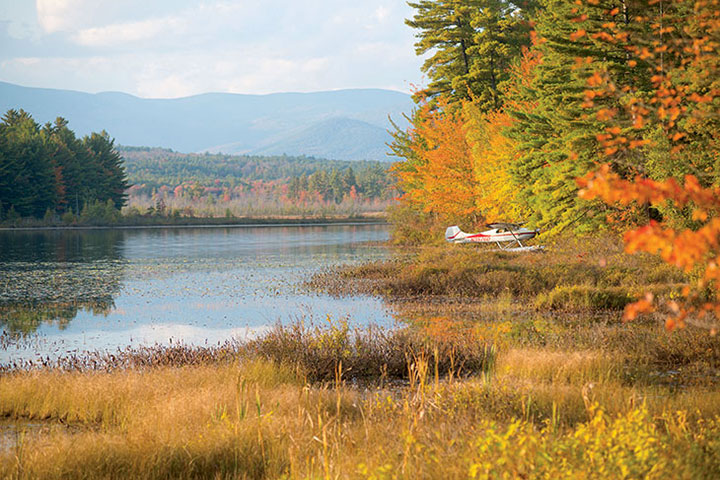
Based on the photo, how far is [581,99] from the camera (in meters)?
24.6

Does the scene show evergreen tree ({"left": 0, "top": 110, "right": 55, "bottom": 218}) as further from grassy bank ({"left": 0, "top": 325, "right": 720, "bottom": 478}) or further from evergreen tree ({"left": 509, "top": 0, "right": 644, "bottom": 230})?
grassy bank ({"left": 0, "top": 325, "right": 720, "bottom": 478})

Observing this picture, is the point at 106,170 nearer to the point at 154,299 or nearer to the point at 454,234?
the point at 454,234

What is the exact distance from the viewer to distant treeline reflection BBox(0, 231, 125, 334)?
18.3 metres

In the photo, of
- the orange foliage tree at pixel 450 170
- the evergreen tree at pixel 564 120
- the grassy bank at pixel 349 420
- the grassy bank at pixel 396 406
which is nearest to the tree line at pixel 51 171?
the orange foliage tree at pixel 450 170

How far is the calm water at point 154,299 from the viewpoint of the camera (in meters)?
15.6

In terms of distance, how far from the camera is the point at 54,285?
82.3 feet

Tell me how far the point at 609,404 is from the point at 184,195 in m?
149

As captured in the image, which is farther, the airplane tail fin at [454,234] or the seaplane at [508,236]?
the airplane tail fin at [454,234]

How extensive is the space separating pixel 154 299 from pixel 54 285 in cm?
567

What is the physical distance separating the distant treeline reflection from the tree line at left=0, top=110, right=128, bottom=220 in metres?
36.2

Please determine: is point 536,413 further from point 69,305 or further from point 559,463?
point 69,305

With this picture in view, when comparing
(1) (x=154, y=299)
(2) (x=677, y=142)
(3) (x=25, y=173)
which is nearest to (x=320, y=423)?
(2) (x=677, y=142)

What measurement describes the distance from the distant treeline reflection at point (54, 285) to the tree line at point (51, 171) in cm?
3617

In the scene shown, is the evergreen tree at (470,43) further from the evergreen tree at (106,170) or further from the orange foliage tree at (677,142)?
the evergreen tree at (106,170)
